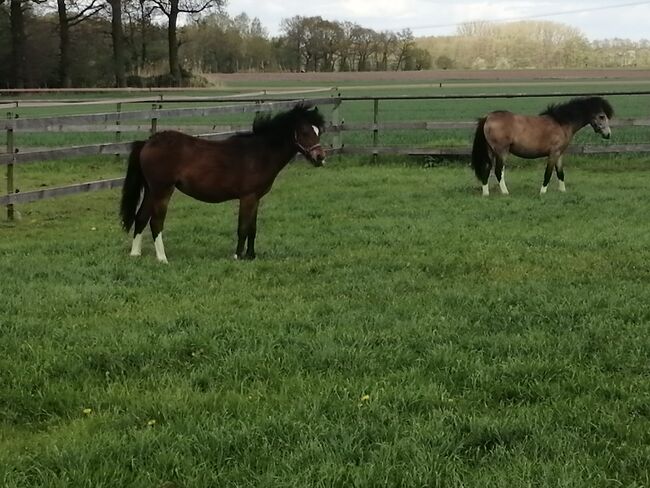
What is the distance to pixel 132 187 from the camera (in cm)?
714

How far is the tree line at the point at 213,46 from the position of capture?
1935 inches

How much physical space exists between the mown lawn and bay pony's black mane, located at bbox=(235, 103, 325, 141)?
3.80 feet

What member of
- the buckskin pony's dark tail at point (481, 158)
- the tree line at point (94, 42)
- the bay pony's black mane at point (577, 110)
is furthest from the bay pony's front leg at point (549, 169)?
the tree line at point (94, 42)

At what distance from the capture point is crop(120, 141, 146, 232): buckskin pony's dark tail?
7.05 m

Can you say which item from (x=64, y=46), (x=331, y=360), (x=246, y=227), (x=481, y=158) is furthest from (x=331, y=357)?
(x=64, y=46)

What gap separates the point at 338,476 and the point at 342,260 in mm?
4087

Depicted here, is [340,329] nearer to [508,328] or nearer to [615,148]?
[508,328]

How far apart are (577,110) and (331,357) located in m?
8.79

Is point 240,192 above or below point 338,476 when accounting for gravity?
above

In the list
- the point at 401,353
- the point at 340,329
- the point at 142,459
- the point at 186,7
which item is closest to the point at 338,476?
the point at 142,459

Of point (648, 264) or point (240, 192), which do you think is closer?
point (648, 264)

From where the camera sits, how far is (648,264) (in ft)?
21.2

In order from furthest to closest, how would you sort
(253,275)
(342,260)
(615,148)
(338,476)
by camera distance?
(615,148)
(342,260)
(253,275)
(338,476)

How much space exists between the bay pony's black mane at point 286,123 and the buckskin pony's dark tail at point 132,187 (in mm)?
1015
